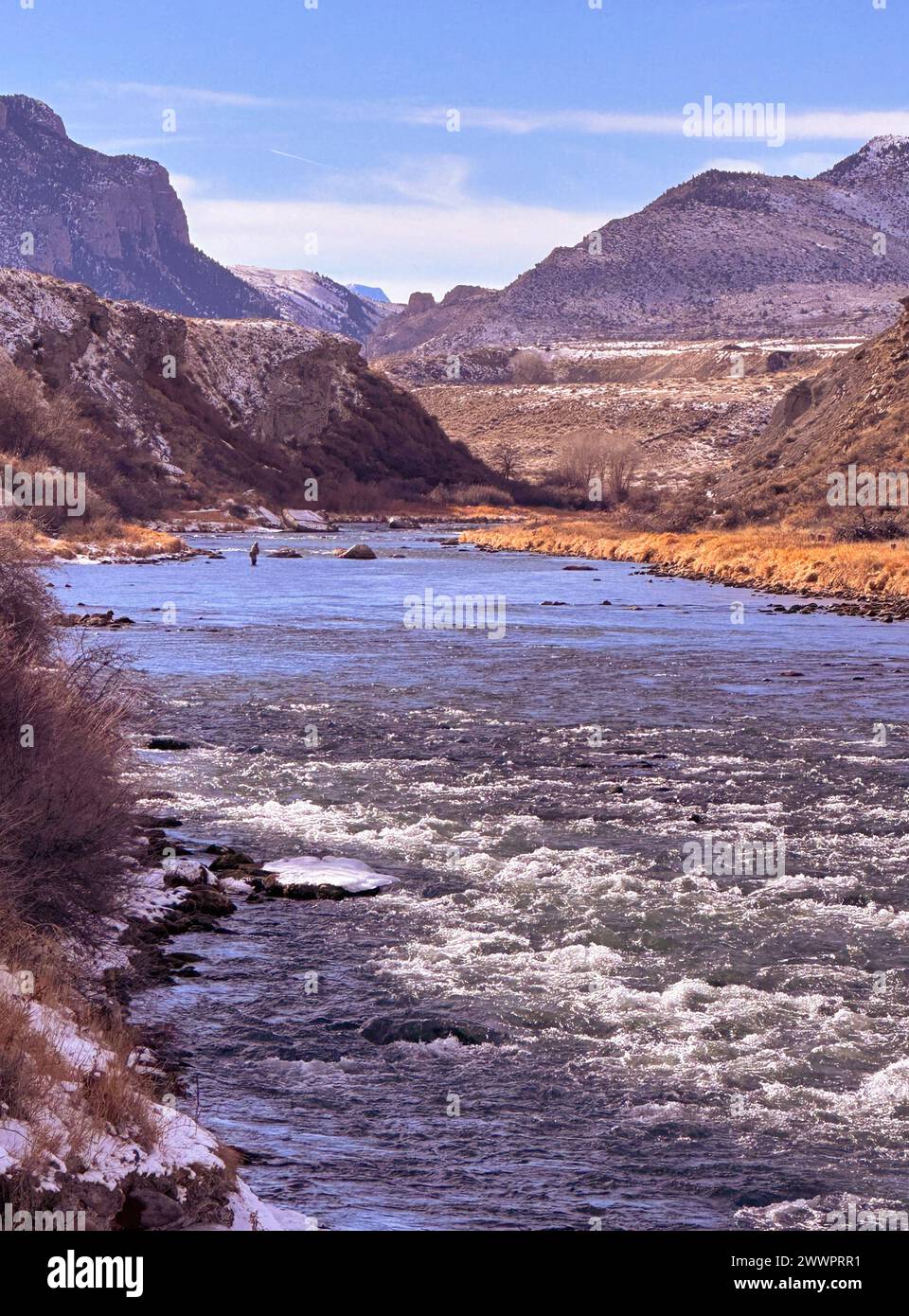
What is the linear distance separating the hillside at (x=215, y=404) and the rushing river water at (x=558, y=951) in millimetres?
64328

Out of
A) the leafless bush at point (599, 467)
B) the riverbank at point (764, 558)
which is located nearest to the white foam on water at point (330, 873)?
the riverbank at point (764, 558)

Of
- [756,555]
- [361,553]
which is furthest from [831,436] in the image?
[361,553]

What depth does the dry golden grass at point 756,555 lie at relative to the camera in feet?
149

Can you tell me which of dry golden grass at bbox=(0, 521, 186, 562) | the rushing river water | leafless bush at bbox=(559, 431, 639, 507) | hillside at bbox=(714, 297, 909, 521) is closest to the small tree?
leafless bush at bbox=(559, 431, 639, 507)

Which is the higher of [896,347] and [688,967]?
[896,347]

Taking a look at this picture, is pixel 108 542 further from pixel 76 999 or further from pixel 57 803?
pixel 76 999

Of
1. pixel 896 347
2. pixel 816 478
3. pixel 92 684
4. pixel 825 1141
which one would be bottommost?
pixel 825 1141

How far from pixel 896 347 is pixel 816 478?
13.0 metres

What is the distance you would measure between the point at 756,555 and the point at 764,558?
108 cm

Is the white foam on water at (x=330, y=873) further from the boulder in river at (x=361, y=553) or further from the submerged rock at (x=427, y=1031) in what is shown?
the boulder in river at (x=361, y=553)

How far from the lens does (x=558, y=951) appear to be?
1192cm
